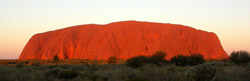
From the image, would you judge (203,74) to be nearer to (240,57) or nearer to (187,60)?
(187,60)

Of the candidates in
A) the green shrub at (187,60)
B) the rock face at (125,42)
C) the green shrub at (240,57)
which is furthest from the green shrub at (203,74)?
the rock face at (125,42)

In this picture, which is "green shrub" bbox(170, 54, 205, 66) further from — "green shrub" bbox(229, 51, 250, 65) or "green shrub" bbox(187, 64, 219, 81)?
"green shrub" bbox(187, 64, 219, 81)

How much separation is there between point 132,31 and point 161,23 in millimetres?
9321

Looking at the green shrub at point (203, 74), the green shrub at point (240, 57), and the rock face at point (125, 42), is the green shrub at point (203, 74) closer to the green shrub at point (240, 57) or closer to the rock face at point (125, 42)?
the green shrub at point (240, 57)

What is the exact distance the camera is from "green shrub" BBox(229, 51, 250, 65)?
29.9 meters

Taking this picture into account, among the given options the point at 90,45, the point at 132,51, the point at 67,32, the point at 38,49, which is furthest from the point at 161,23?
the point at 38,49

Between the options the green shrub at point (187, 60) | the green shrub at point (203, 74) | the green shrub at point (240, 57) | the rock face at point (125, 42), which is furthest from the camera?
the rock face at point (125, 42)

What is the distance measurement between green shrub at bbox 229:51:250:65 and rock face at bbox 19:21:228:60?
34.3m

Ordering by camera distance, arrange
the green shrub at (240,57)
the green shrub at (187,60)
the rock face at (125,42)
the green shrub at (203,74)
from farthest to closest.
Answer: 1. the rock face at (125,42)
2. the green shrub at (187,60)
3. the green shrub at (240,57)
4. the green shrub at (203,74)

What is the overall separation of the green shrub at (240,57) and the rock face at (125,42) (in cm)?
3432

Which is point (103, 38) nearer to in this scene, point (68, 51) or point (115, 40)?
point (115, 40)

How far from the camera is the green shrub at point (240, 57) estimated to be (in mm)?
29942

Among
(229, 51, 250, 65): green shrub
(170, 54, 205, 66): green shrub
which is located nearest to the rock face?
(170, 54, 205, 66): green shrub

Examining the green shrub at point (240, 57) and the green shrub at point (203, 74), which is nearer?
the green shrub at point (203, 74)
